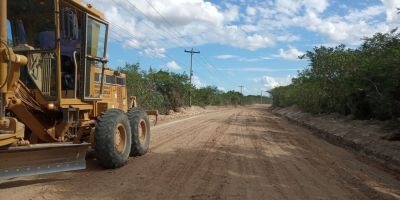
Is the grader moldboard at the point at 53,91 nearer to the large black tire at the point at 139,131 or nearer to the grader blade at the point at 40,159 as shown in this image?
the grader blade at the point at 40,159

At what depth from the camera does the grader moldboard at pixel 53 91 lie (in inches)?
293

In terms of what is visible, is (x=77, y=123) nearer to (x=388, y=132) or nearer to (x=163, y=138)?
(x=163, y=138)

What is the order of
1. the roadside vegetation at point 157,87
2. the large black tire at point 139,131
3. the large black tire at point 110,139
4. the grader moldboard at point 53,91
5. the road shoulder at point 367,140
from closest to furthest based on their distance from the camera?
the grader moldboard at point 53,91
the large black tire at point 110,139
the large black tire at point 139,131
the road shoulder at point 367,140
the roadside vegetation at point 157,87

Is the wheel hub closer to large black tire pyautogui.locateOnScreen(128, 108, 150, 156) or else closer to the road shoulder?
large black tire pyautogui.locateOnScreen(128, 108, 150, 156)

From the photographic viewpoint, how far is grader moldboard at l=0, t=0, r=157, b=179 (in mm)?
7445

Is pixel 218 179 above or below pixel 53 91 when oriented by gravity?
below

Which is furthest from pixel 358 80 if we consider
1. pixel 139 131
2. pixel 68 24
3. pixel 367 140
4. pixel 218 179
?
pixel 68 24

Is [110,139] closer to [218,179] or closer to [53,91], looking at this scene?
[53,91]

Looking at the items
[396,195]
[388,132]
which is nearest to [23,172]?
[396,195]

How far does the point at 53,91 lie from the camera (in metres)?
8.86

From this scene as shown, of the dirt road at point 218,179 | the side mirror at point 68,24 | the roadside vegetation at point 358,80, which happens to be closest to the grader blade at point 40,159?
the dirt road at point 218,179

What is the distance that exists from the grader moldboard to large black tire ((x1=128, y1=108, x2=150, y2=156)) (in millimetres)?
1171

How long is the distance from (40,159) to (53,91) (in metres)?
1.63

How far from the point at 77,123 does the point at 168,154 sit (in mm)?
3331
